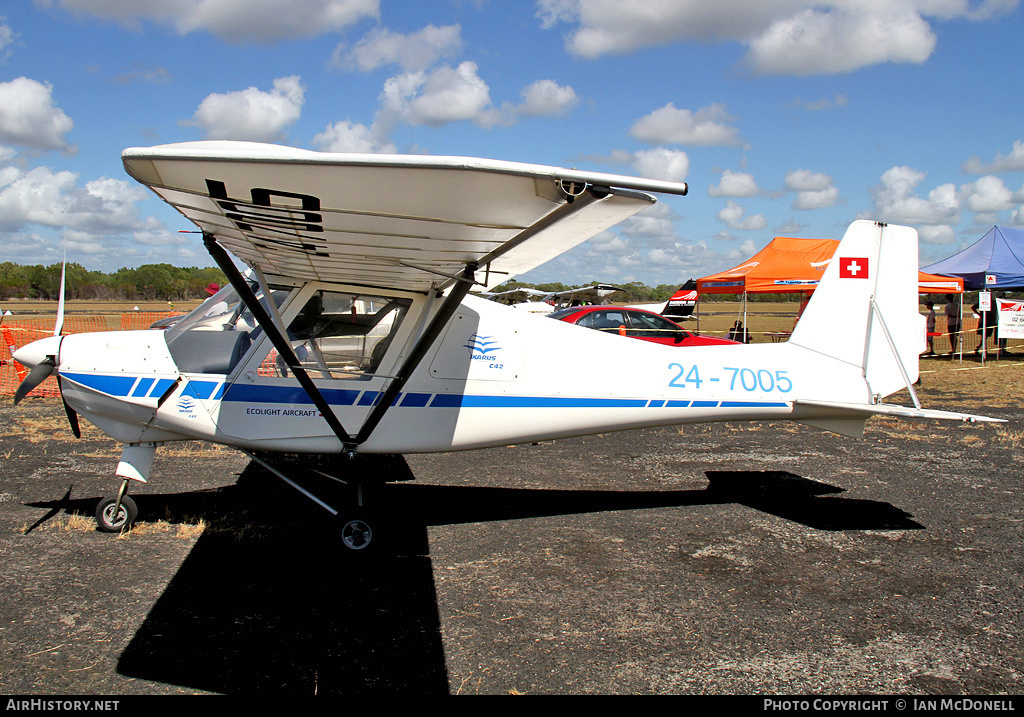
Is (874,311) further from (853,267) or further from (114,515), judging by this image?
(114,515)

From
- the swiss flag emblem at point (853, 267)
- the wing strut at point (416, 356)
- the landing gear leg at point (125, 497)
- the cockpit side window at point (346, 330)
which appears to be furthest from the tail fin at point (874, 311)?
the landing gear leg at point (125, 497)

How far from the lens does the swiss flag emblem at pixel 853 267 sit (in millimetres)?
5602

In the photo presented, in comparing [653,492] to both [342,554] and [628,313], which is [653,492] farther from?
[628,313]

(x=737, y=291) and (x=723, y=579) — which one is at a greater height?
(x=737, y=291)

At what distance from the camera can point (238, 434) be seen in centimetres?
468

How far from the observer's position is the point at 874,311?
5.62 metres

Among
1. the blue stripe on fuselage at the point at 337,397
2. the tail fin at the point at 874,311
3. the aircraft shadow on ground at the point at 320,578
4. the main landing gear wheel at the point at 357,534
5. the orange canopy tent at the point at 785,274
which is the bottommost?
the aircraft shadow on ground at the point at 320,578

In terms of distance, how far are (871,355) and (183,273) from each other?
340ft

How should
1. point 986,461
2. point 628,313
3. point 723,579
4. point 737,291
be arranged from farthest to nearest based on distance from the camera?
point 737,291 → point 628,313 → point 986,461 → point 723,579

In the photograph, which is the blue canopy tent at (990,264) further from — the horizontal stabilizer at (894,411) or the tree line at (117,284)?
the tree line at (117,284)

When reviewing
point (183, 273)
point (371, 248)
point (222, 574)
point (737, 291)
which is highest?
point (183, 273)

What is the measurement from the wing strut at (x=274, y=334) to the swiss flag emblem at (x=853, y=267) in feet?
14.4

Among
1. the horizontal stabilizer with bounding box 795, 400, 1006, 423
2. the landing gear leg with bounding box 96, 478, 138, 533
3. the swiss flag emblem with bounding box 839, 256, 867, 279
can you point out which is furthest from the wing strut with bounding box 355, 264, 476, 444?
the swiss flag emblem with bounding box 839, 256, 867, 279

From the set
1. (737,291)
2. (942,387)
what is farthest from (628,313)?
(942,387)
